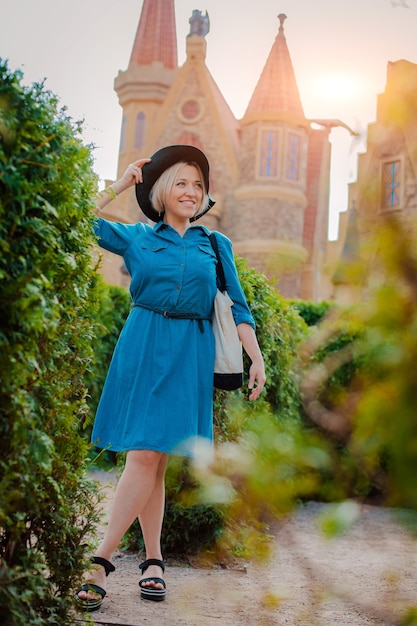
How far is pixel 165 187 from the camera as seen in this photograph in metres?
3.33

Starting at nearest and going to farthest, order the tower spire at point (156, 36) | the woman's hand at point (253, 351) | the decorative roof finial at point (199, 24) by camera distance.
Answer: the woman's hand at point (253, 351) < the decorative roof finial at point (199, 24) < the tower spire at point (156, 36)

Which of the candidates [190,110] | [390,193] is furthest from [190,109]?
[390,193]

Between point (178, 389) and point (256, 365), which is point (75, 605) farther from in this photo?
point (256, 365)

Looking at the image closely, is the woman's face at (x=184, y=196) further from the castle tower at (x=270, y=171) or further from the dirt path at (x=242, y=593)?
the castle tower at (x=270, y=171)

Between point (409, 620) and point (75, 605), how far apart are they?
6.11ft

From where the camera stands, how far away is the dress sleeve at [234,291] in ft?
10.5

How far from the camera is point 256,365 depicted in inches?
121

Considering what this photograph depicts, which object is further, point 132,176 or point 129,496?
point 132,176

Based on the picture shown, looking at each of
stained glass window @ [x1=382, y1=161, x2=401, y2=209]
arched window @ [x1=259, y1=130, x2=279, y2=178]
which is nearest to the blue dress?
stained glass window @ [x1=382, y1=161, x2=401, y2=209]

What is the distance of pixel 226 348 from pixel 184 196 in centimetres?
78

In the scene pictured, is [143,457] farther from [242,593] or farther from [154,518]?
[242,593]

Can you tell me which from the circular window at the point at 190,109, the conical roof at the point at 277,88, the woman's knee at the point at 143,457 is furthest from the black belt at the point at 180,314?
the circular window at the point at 190,109

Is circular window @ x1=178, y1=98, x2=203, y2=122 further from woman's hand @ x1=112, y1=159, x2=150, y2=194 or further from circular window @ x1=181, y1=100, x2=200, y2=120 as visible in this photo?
woman's hand @ x1=112, y1=159, x2=150, y2=194

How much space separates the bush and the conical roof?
23409 millimetres
